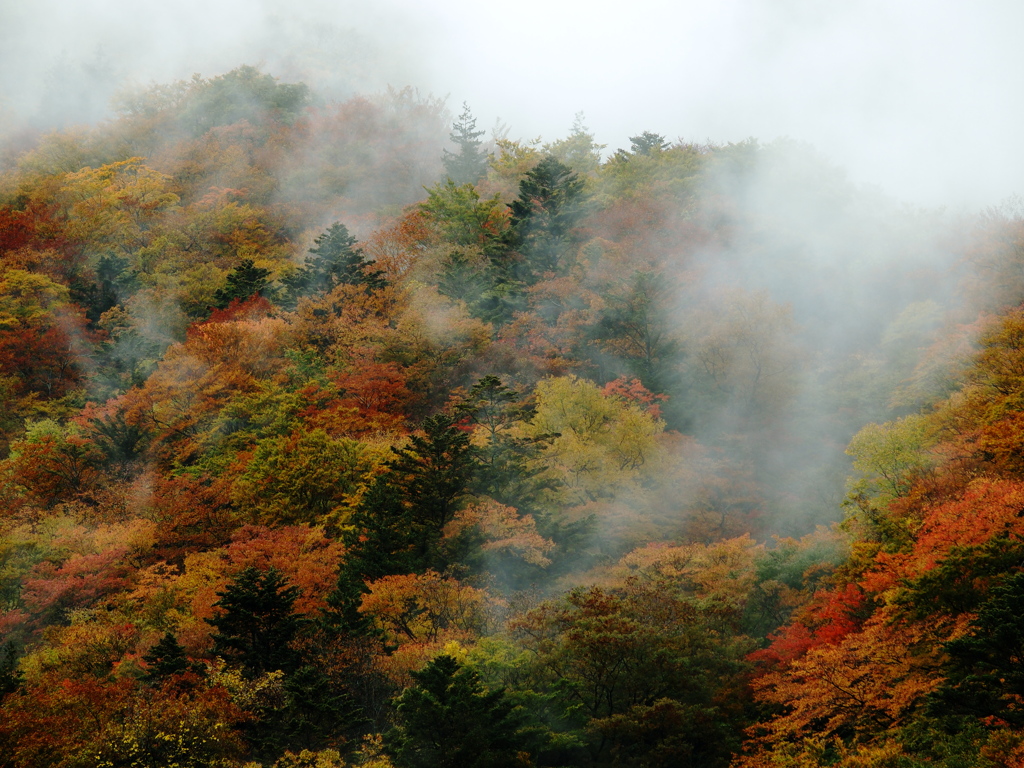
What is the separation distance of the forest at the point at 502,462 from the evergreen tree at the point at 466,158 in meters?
0.36

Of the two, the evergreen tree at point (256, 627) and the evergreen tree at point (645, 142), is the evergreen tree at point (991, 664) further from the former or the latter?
the evergreen tree at point (645, 142)

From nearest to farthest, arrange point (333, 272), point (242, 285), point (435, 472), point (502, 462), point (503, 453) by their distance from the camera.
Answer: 1. point (435, 472)
2. point (502, 462)
3. point (503, 453)
4. point (333, 272)
5. point (242, 285)

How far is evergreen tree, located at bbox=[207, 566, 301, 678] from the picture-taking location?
65.8 feet

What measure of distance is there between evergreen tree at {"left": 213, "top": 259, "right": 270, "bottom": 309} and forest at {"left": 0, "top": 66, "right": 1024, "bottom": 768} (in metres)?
0.21

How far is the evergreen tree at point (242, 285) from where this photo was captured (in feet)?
152

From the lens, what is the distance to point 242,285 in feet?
153

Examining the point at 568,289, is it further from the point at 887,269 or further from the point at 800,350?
the point at 887,269

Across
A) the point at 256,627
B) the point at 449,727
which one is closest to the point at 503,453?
the point at 256,627

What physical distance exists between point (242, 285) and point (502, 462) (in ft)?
79.9

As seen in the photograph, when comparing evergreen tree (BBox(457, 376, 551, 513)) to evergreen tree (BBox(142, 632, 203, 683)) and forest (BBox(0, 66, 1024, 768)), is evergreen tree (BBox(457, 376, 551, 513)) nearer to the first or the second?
forest (BBox(0, 66, 1024, 768))

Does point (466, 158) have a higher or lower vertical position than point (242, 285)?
higher

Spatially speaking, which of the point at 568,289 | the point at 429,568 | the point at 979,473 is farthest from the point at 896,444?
the point at 568,289

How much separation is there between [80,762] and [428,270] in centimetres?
3527

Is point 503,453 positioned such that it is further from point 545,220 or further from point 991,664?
point 545,220
